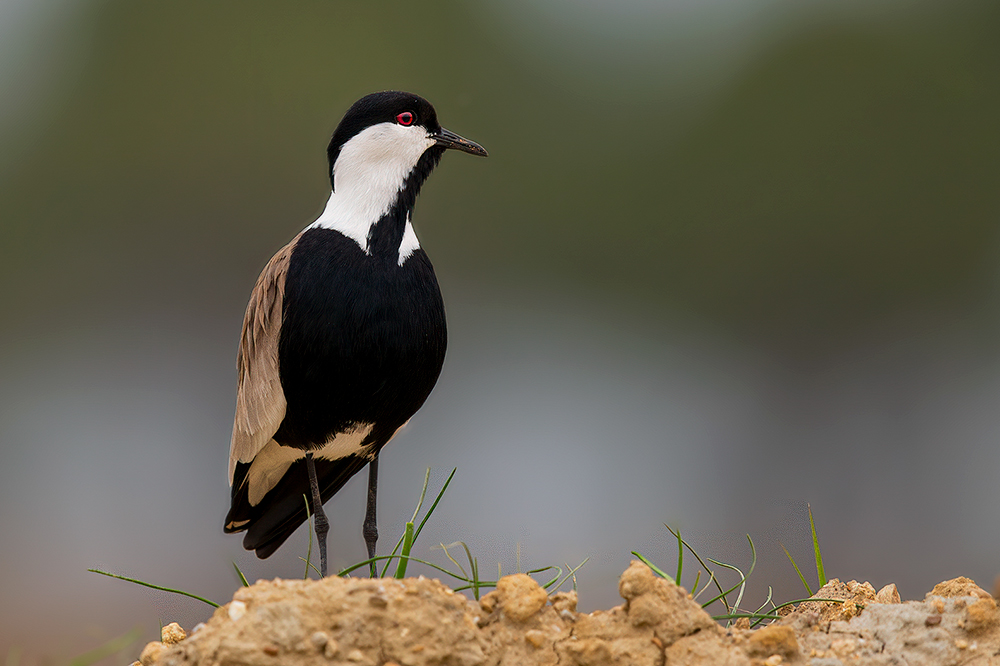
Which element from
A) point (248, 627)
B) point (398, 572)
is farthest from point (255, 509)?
point (248, 627)

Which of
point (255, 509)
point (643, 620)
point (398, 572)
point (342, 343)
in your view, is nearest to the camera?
point (643, 620)

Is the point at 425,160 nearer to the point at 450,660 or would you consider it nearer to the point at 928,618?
the point at 450,660

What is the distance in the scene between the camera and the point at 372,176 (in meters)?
3.58

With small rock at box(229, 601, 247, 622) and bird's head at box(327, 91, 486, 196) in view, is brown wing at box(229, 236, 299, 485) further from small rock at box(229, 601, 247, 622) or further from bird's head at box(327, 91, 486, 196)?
small rock at box(229, 601, 247, 622)

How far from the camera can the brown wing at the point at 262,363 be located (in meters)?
3.49

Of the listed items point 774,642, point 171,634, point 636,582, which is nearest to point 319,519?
point 171,634

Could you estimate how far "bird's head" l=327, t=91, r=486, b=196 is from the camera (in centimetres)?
359

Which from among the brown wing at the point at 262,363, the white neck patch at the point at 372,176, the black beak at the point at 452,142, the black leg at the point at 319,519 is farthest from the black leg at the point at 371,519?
the black beak at the point at 452,142

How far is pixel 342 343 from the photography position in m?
3.31

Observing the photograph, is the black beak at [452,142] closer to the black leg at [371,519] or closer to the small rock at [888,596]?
the black leg at [371,519]

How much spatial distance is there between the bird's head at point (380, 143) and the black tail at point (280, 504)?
4.30ft

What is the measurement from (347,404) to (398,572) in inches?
36.4

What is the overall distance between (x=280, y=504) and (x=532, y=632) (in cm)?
237

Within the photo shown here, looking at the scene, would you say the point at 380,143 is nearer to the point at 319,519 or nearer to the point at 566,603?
the point at 319,519
